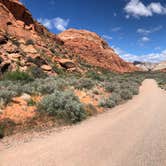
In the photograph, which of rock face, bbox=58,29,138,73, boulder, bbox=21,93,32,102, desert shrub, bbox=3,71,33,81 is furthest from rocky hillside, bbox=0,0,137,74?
boulder, bbox=21,93,32,102

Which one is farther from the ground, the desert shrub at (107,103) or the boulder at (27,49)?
the boulder at (27,49)

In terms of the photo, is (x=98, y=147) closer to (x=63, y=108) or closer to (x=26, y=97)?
(x=63, y=108)

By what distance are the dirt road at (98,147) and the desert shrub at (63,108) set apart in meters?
0.92

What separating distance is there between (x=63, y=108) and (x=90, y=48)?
6082cm

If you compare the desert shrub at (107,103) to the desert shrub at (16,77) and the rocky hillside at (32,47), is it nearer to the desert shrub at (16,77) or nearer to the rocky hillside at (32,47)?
the desert shrub at (16,77)

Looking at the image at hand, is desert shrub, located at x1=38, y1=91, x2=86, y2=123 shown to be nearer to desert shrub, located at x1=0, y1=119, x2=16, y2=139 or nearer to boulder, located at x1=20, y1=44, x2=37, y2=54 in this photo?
desert shrub, located at x1=0, y1=119, x2=16, y2=139

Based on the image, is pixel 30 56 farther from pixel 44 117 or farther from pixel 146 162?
pixel 146 162

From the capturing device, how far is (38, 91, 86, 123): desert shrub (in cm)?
979

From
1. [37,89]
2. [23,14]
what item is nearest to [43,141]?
[37,89]

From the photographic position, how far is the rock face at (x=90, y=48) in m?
65.7

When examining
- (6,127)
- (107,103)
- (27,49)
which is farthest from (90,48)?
(6,127)

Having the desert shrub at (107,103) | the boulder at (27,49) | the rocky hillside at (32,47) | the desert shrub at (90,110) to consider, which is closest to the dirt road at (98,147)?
the desert shrub at (90,110)

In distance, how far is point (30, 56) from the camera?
25.6m

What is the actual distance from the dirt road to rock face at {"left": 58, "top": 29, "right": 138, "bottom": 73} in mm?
54856
